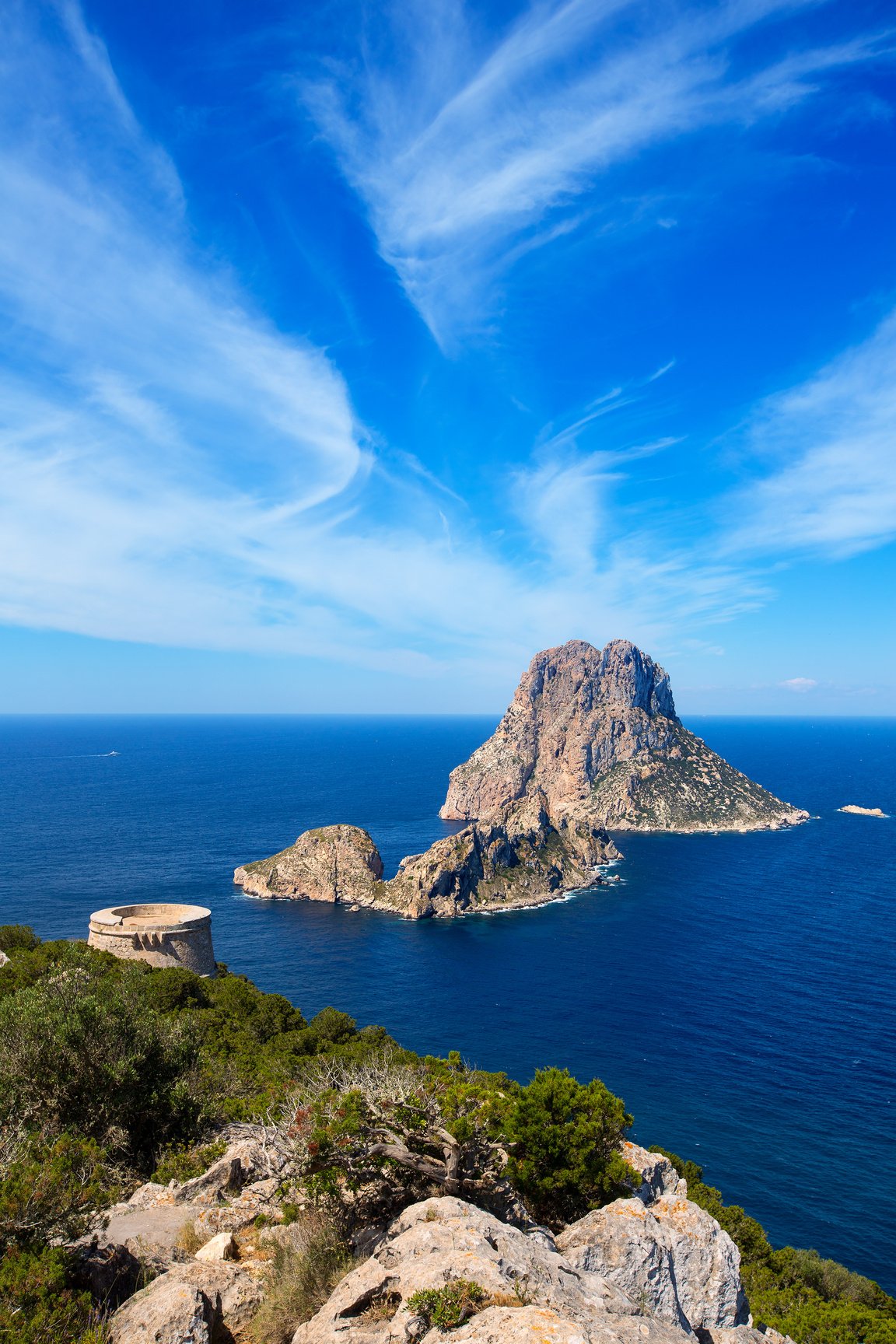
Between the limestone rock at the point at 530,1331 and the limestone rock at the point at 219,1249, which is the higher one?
the limestone rock at the point at 530,1331

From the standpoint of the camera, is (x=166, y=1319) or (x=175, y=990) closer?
(x=166, y=1319)

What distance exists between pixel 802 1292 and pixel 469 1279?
97.3 feet

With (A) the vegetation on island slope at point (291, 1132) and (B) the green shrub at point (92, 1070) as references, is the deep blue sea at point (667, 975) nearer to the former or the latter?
(A) the vegetation on island slope at point (291, 1132)

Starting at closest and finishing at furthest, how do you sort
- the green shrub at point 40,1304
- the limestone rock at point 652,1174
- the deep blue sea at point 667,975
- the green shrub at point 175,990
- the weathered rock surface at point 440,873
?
the green shrub at point 40,1304, the limestone rock at point 652,1174, the green shrub at point 175,990, the deep blue sea at point 667,975, the weathered rock surface at point 440,873

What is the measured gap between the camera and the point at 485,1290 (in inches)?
353

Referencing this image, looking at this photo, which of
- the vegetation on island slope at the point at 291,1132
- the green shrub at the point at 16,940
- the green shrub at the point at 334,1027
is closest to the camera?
the vegetation on island slope at the point at 291,1132

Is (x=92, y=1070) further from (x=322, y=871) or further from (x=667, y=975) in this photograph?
(x=322, y=871)

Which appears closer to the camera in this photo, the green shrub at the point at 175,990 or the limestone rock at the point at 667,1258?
the limestone rock at the point at 667,1258

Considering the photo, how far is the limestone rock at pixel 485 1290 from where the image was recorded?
8.28 metres

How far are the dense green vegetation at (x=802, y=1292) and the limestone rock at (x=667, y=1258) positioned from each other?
25.7ft

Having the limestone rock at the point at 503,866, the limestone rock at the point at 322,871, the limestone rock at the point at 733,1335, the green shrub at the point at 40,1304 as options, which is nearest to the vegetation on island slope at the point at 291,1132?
the green shrub at the point at 40,1304

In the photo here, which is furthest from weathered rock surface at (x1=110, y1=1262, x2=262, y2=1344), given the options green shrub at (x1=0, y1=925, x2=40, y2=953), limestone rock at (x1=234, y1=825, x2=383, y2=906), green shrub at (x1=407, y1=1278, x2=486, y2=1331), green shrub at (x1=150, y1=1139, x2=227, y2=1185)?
limestone rock at (x1=234, y1=825, x2=383, y2=906)

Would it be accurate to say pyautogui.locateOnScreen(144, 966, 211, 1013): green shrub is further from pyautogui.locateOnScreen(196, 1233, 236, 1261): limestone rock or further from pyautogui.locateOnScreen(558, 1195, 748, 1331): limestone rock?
pyautogui.locateOnScreen(558, 1195, 748, 1331): limestone rock

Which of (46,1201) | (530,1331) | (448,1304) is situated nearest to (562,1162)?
(448,1304)
